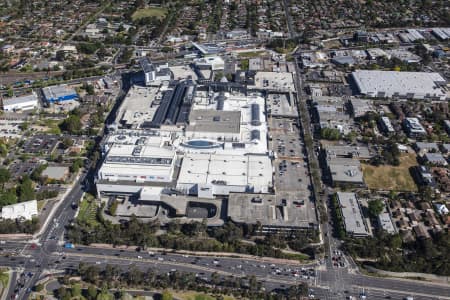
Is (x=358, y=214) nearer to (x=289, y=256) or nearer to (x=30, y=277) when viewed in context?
(x=289, y=256)

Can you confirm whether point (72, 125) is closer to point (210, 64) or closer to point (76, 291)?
point (210, 64)

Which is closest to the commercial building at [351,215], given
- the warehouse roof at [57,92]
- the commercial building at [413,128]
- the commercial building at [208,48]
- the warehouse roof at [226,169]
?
the warehouse roof at [226,169]

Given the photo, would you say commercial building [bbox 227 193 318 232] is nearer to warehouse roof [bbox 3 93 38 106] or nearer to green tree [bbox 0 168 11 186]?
green tree [bbox 0 168 11 186]

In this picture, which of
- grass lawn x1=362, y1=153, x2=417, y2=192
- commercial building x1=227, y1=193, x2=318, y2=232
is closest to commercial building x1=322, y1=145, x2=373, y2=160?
grass lawn x1=362, y1=153, x2=417, y2=192

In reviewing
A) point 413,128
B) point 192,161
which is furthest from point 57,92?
point 413,128

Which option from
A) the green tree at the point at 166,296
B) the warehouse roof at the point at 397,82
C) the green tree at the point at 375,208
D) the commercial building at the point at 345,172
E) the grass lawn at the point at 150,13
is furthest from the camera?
the grass lawn at the point at 150,13

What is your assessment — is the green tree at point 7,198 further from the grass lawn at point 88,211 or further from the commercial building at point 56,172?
the grass lawn at point 88,211
